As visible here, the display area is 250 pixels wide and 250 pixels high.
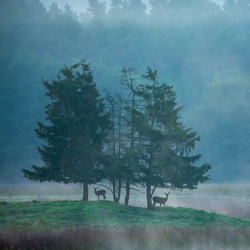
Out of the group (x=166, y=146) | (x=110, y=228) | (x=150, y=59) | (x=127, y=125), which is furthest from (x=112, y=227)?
(x=150, y=59)

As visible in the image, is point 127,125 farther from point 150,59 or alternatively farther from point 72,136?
point 150,59

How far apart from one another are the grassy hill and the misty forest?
0.10 metres

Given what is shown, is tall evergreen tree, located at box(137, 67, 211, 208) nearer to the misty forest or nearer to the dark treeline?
the misty forest

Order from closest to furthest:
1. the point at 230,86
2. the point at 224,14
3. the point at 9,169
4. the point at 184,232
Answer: the point at 184,232 → the point at 9,169 → the point at 230,86 → the point at 224,14

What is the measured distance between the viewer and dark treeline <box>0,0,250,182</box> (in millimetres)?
84188

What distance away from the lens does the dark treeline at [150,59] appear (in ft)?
276

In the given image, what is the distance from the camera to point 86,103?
2745cm

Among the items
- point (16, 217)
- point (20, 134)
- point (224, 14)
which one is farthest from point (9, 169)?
point (224, 14)

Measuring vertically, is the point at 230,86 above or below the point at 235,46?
below

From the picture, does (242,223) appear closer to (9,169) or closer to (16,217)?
(16,217)

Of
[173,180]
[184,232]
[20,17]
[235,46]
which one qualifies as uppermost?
[20,17]

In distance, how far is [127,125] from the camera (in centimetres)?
2591

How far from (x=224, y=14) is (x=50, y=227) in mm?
113116

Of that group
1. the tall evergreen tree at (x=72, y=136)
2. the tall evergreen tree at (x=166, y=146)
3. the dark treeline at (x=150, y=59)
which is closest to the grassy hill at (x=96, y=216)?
the tall evergreen tree at (x=166, y=146)
